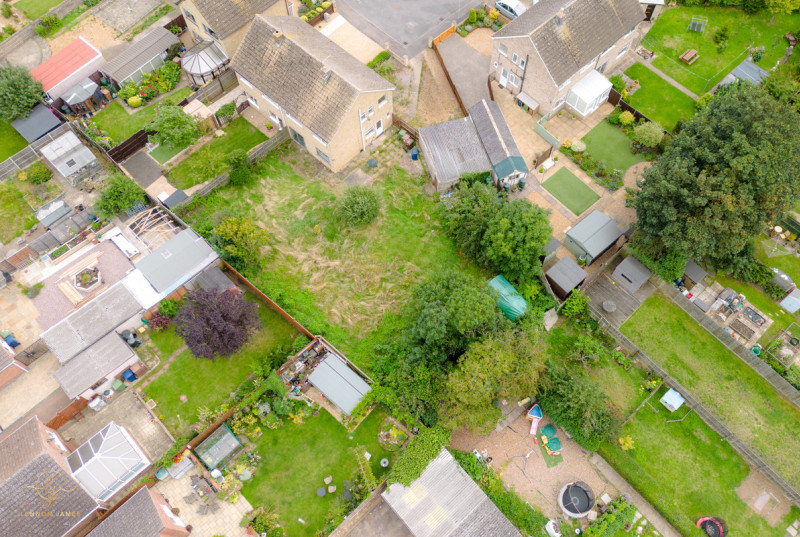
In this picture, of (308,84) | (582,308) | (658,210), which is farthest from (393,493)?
(308,84)

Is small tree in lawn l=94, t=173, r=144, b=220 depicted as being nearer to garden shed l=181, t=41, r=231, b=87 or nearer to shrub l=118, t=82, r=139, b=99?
shrub l=118, t=82, r=139, b=99

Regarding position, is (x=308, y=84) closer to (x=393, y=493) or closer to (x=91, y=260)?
(x=91, y=260)

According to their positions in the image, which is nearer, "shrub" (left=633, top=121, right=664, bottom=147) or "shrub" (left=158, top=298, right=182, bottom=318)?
"shrub" (left=158, top=298, right=182, bottom=318)

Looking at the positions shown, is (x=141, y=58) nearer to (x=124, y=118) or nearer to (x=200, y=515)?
(x=124, y=118)

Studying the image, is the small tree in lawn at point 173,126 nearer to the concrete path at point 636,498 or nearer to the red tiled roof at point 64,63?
the red tiled roof at point 64,63

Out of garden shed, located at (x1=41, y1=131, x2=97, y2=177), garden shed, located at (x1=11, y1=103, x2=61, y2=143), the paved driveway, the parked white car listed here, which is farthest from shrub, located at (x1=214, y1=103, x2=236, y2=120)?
the parked white car

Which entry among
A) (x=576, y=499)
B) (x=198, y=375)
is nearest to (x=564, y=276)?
(x=576, y=499)
